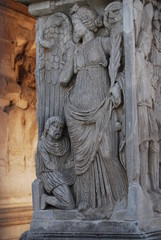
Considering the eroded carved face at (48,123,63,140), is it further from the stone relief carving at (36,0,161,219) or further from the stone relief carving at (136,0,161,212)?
the stone relief carving at (136,0,161,212)

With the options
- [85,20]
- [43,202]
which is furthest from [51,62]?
[43,202]

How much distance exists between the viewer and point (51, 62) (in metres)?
8.62

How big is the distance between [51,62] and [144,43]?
146cm

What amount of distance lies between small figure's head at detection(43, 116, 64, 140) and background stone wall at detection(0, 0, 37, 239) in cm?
257

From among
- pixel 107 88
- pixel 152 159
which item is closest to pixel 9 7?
pixel 107 88

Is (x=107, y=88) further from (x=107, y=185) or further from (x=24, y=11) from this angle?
(x=24, y=11)

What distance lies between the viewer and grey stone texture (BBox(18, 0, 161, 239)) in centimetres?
769

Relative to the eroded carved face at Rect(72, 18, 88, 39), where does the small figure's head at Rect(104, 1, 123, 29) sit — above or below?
above

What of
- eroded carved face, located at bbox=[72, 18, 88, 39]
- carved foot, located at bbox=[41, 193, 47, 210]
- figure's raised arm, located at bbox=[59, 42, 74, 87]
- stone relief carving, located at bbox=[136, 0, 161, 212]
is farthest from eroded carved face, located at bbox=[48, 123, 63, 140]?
eroded carved face, located at bbox=[72, 18, 88, 39]

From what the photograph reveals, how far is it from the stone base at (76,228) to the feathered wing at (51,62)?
123cm

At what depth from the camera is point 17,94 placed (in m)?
11.1

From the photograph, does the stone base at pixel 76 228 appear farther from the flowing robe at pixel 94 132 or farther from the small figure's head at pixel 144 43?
the small figure's head at pixel 144 43

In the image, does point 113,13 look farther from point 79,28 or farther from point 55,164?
point 55,164

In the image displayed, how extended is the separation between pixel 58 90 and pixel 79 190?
1488 millimetres
